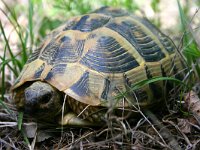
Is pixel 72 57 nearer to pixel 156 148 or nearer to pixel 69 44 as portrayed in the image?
pixel 69 44

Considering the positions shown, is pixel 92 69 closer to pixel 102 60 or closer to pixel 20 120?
pixel 102 60

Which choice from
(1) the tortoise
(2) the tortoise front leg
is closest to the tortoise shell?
(1) the tortoise

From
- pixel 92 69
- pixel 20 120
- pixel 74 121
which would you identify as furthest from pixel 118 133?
pixel 20 120

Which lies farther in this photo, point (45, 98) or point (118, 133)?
point (45, 98)

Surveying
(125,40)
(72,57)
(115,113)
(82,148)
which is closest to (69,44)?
(72,57)

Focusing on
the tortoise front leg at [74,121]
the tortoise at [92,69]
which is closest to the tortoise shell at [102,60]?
→ the tortoise at [92,69]

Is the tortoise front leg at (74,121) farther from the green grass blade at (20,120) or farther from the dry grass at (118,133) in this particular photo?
the green grass blade at (20,120)

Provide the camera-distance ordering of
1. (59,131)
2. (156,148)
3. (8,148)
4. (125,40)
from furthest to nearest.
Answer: (125,40) < (59,131) < (8,148) < (156,148)
